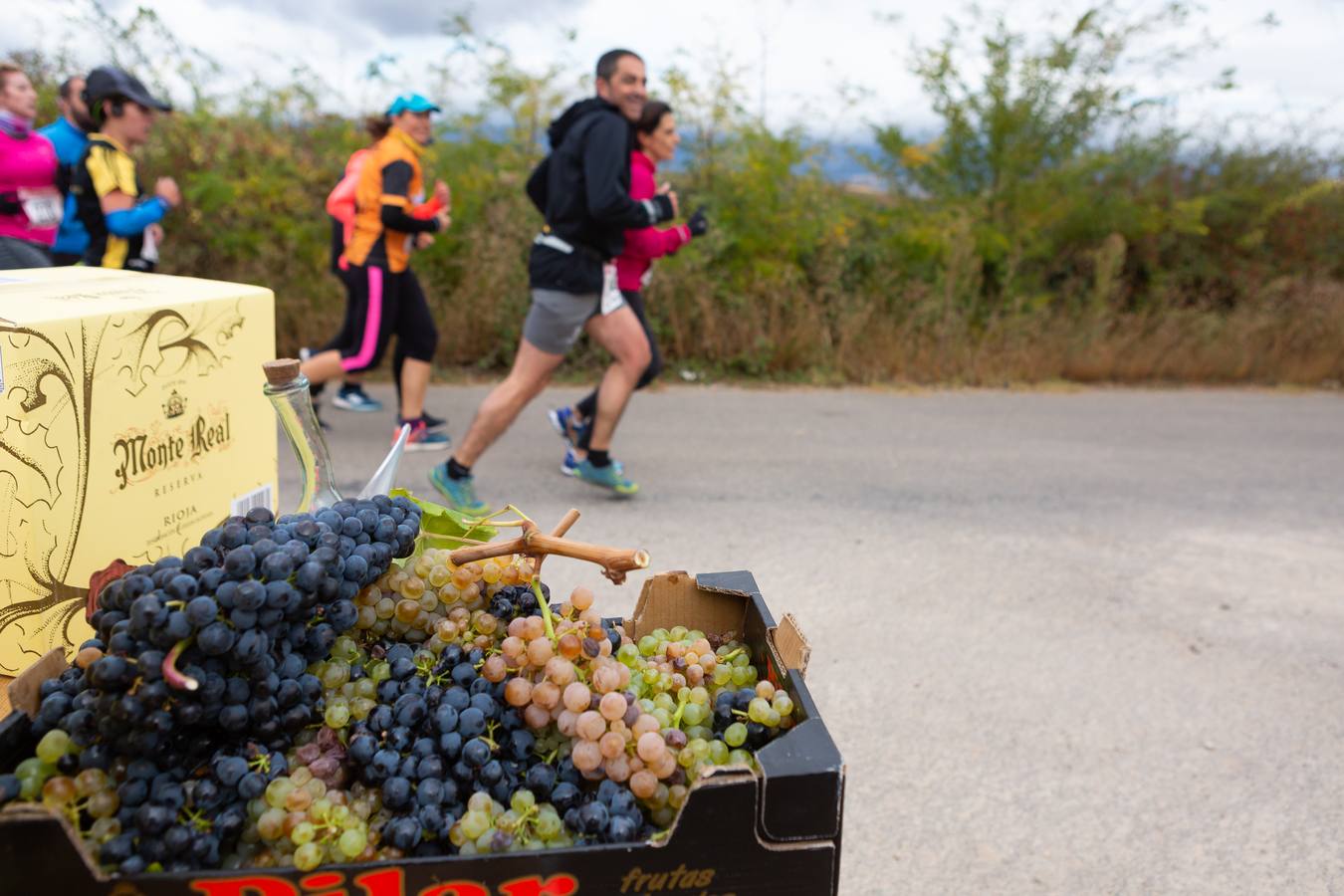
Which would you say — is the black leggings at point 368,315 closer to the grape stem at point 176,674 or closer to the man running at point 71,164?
the man running at point 71,164

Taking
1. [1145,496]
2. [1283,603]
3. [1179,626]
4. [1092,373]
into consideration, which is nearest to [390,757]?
[1179,626]

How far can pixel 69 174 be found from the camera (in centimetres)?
470

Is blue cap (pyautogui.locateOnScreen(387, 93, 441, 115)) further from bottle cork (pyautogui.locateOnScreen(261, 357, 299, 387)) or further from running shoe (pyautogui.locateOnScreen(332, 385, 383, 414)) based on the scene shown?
bottle cork (pyautogui.locateOnScreen(261, 357, 299, 387))

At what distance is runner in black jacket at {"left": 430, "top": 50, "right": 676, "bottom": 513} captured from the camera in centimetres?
436

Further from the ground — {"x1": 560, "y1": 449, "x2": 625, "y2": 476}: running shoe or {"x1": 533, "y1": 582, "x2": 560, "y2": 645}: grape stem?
{"x1": 533, "y1": 582, "x2": 560, "y2": 645}: grape stem

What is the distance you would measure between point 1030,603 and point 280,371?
3242 mm

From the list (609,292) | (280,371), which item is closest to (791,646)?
(280,371)

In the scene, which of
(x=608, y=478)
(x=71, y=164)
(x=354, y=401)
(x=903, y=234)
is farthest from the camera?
(x=903, y=234)

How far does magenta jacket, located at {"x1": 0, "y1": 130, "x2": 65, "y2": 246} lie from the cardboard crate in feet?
12.8

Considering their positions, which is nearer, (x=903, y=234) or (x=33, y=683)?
(x=33, y=683)

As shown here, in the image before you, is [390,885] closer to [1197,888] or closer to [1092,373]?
[1197,888]

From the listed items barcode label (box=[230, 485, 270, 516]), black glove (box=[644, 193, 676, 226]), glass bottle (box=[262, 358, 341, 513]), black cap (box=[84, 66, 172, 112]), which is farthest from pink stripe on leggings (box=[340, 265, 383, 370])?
glass bottle (box=[262, 358, 341, 513])

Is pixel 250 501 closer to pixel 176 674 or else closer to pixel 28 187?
pixel 176 674

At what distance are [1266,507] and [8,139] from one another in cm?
623
